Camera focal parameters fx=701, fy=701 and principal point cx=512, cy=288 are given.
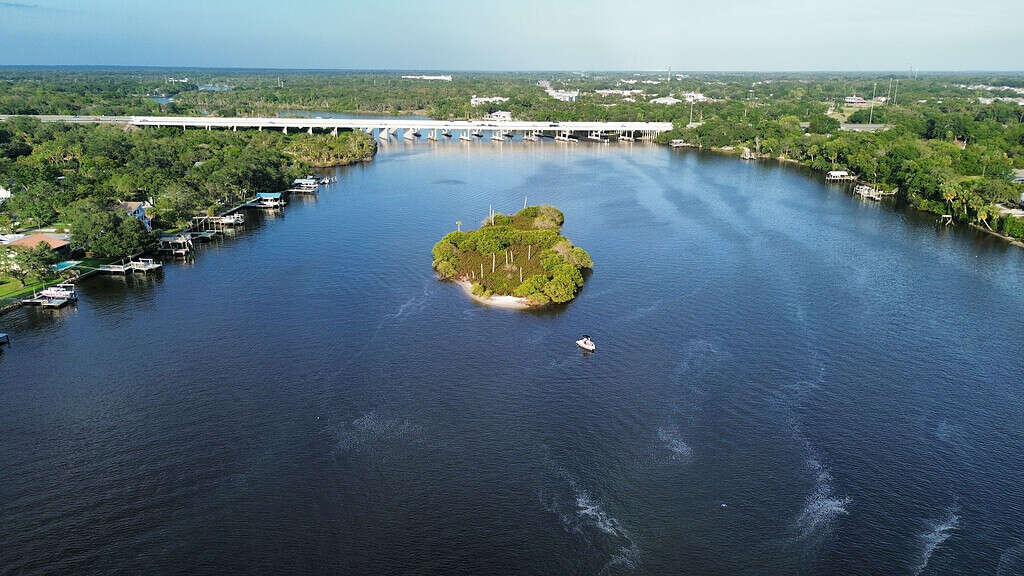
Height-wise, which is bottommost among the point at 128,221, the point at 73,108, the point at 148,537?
the point at 148,537

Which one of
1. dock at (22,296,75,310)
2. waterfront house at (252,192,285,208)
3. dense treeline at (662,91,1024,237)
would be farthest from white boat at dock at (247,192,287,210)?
dense treeline at (662,91,1024,237)

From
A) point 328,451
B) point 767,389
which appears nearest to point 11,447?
point 328,451

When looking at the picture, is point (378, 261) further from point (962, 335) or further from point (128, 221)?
point (962, 335)

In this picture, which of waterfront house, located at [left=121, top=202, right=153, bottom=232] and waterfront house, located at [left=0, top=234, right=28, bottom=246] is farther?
waterfront house, located at [left=121, top=202, right=153, bottom=232]

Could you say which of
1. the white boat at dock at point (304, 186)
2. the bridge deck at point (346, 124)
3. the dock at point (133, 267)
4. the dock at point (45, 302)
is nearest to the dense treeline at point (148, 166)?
the white boat at dock at point (304, 186)

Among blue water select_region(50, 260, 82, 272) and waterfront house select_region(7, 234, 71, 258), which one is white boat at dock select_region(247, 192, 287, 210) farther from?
blue water select_region(50, 260, 82, 272)

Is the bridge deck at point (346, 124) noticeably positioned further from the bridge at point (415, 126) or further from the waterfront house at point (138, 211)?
the waterfront house at point (138, 211)
